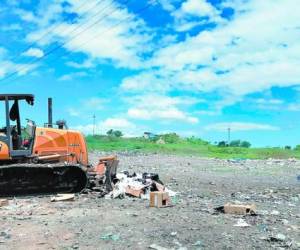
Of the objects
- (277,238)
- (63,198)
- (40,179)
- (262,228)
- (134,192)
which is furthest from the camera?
(40,179)

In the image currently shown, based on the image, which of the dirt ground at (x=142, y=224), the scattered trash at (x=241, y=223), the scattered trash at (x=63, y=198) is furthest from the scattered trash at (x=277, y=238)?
the scattered trash at (x=63, y=198)

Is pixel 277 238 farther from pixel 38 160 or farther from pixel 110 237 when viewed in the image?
pixel 38 160

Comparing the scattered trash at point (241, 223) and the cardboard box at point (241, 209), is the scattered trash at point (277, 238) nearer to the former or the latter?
the scattered trash at point (241, 223)

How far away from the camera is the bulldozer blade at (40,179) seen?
1217 cm

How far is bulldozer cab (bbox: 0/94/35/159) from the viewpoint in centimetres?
1210

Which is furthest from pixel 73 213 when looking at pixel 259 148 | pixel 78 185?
pixel 259 148

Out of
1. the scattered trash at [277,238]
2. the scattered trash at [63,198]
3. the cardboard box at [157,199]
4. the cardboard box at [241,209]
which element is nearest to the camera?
the scattered trash at [277,238]

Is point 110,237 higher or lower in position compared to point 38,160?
lower

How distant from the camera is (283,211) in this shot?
10258 millimetres

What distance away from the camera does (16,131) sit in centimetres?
1247

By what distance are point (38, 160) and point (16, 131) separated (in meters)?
0.80

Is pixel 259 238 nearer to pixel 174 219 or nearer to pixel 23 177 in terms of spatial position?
pixel 174 219

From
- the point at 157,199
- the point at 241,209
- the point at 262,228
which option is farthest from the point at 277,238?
the point at 157,199

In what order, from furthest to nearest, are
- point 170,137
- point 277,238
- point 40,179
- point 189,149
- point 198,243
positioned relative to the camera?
1. point 170,137
2. point 189,149
3. point 40,179
4. point 277,238
5. point 198,243
